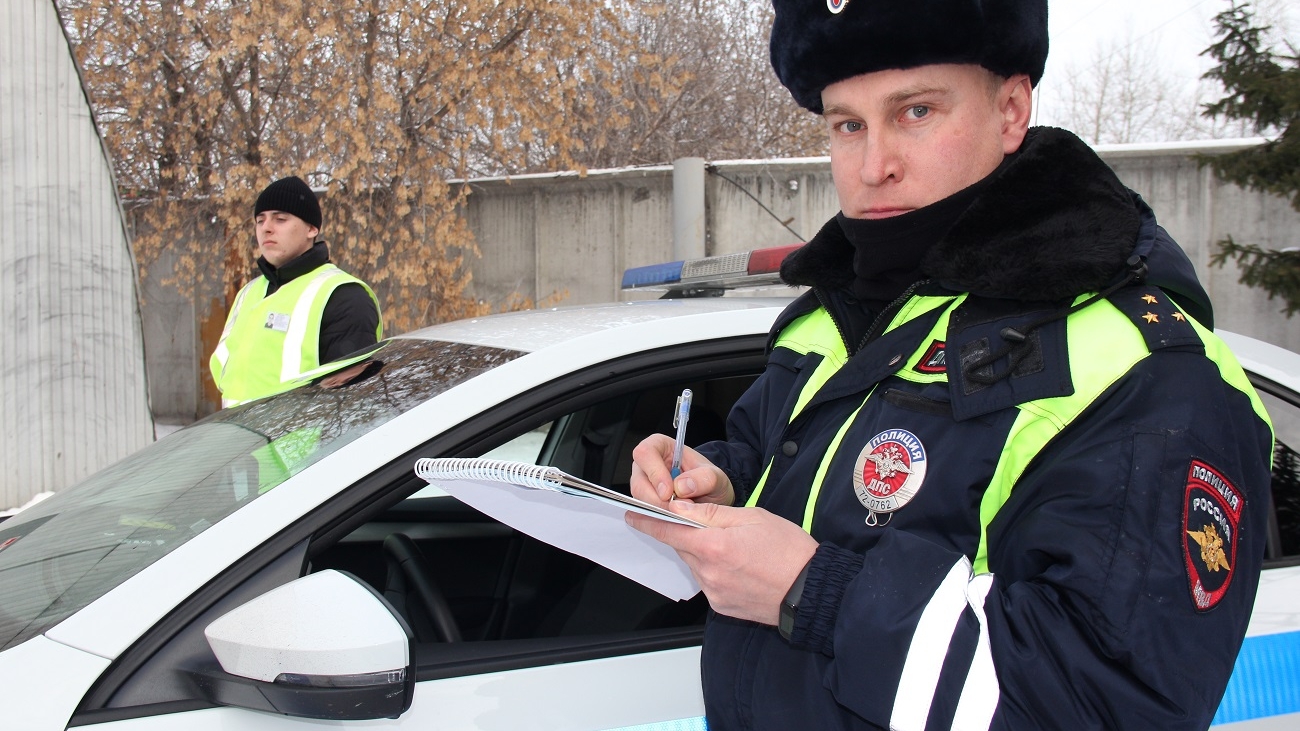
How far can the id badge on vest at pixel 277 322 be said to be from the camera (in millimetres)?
3189

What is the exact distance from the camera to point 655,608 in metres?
1.84

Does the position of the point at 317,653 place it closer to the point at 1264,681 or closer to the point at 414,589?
the point at 414,589

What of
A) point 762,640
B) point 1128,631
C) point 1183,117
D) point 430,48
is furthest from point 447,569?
point 1183,117

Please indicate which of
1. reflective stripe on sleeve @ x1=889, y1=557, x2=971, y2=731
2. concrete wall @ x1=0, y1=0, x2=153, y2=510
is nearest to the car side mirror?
reflective stripe on sleeve @ x1=889, y1=557, x2=971, y2=731

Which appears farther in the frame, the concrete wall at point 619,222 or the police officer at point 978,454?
the concrete wall at point 619,222

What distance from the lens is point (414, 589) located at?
1.96 metres

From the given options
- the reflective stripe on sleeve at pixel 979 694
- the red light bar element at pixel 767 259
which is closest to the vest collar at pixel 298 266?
the red light bar element at pixel 767 259

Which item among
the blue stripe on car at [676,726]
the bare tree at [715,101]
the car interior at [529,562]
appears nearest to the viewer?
the blue stripe on car at [676,726]

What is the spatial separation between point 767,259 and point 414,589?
103 centimetres

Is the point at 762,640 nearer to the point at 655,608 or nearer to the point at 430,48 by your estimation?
the point at 655,608

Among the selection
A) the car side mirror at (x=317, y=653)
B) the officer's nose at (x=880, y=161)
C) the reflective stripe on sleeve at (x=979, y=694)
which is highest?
the officer's nose at (x=880, y=161)

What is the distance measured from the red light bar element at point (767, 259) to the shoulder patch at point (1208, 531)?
1400 mm

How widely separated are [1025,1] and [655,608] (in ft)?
4.01

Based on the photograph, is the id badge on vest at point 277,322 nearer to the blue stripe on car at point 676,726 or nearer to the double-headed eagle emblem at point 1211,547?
the blue stripe on car at point 676,726
